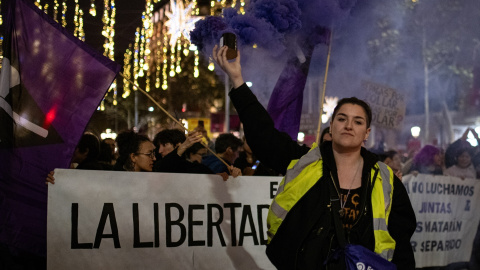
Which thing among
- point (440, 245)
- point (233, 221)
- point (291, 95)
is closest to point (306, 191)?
point (233, 221)

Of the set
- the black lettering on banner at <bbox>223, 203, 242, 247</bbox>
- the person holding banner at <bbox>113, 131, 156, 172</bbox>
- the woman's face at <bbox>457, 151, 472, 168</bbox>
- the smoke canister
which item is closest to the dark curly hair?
the person holding banner at <bbox>113, 131, 156, 172</bbox>

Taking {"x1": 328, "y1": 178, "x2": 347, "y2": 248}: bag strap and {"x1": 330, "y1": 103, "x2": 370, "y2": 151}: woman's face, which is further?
{"x1": 330, "y1": 103, "x2": 370, "y2": 151}: woman's face

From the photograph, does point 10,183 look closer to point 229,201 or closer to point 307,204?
point 229,201

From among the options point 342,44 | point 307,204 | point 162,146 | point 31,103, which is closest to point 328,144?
point 307,204

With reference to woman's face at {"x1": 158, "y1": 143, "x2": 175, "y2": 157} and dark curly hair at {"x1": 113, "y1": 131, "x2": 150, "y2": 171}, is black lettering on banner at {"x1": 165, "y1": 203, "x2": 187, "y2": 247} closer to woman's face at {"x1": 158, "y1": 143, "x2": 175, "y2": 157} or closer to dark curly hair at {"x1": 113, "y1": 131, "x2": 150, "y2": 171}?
dark curly hair at {"x1": 113, "y1": 131, "x2": 150, "y2": 171}

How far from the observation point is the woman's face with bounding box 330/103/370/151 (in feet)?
12.5

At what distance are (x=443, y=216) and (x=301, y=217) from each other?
563 cm

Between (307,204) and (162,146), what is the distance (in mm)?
3571

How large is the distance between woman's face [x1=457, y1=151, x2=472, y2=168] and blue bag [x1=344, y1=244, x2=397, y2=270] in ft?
22.1

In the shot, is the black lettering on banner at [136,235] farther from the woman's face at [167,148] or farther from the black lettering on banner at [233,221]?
the woman's face at [167,148]

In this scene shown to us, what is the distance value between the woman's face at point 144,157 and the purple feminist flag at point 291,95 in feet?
6.06

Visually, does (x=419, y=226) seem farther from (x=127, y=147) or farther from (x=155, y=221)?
(x=127, y=147)

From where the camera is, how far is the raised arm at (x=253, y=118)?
361cm

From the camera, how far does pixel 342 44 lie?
10.0 metres
